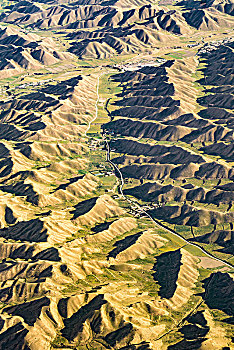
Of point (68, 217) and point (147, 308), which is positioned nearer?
point (147, 308)

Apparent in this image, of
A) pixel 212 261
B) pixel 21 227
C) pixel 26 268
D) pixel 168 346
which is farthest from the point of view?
pixel 21 227

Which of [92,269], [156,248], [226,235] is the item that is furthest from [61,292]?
[226,235]

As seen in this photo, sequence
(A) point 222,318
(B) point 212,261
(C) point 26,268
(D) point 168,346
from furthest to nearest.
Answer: (B) point 212,261 → (C) point 26,268 → (A) point 222,318 → (D) point 168,346

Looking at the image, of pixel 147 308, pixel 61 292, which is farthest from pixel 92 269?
pixel 147 308

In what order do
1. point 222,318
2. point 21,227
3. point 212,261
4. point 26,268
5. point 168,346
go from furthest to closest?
point 21,227, point 212,261, point 26,268, point 222,318, point 168,346

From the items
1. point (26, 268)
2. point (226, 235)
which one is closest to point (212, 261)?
point (226, 235)

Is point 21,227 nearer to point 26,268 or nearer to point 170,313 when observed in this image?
point 26,268

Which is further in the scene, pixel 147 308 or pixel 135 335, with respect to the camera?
pixel 147 308

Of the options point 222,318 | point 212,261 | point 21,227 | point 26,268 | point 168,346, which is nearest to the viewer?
point 168,346

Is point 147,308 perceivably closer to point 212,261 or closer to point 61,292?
A: point 61,292
